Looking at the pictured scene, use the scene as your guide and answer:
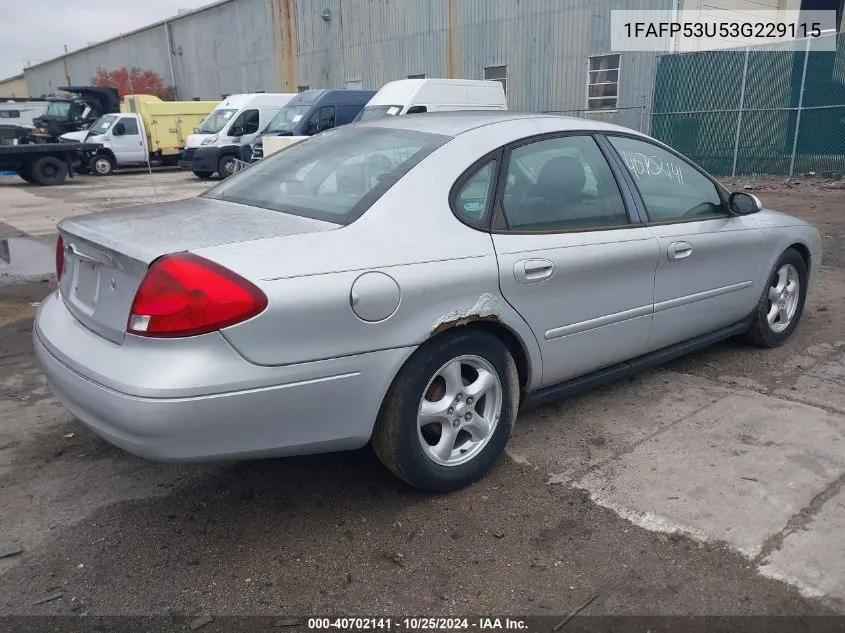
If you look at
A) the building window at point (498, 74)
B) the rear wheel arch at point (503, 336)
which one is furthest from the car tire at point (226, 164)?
the rear wheel arch at point (503, 336)

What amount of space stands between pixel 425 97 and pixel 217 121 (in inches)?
360

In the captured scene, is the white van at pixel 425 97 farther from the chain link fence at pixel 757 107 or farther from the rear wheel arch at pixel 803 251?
the rear wheel arch at pixel 803 251

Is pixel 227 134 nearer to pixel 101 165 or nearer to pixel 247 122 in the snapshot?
pixel 247 122

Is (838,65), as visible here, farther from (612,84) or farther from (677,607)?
(677,607)

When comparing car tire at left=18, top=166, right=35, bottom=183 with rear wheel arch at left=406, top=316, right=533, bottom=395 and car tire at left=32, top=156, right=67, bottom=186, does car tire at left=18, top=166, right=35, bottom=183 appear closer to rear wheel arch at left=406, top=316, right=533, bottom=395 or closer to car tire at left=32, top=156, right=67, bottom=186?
car tire at left=32, top=156, right=67, bottom=186

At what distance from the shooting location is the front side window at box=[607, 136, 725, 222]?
378 cm

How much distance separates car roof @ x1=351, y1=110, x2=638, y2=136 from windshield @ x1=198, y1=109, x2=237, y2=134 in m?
18.5

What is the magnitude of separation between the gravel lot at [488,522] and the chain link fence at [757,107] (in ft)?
39.8

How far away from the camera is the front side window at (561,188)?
322 cm

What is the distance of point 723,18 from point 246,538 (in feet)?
60.3

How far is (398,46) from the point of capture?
24984 mm

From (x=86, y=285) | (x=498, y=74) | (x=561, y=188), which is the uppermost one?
(x=498, y=74)

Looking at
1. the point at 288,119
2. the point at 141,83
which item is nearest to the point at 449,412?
the point at 288,119

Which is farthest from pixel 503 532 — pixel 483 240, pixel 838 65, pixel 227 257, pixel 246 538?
pixel 838 65
